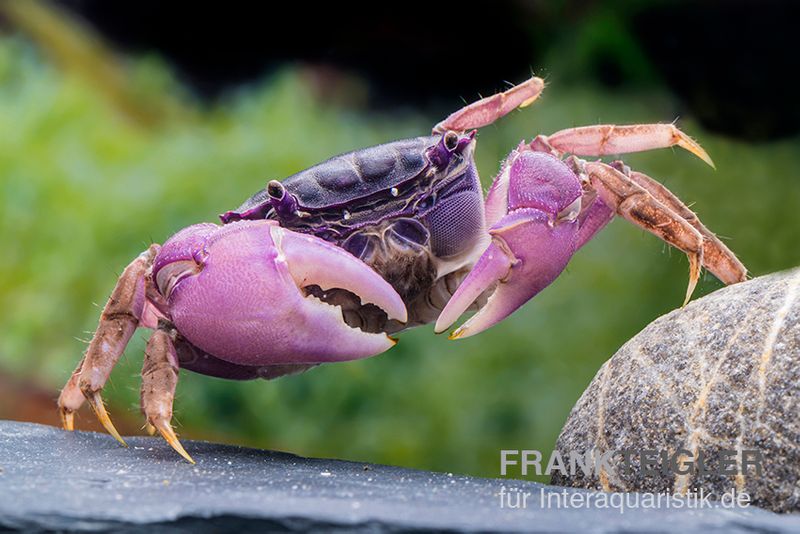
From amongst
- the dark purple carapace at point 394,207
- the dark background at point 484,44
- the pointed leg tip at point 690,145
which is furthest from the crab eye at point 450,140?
the dark background at point 484,44

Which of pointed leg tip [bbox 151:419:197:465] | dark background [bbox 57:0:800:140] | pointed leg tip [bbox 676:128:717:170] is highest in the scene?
dark background [bbox 57:0:800:140]

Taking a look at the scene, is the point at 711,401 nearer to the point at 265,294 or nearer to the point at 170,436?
the point at 265,294

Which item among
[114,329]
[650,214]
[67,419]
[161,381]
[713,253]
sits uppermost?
[650,214]

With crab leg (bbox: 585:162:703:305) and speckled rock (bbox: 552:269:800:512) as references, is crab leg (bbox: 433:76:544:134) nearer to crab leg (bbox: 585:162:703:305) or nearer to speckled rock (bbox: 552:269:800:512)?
crab leg (bbox: 585:162:703:305)

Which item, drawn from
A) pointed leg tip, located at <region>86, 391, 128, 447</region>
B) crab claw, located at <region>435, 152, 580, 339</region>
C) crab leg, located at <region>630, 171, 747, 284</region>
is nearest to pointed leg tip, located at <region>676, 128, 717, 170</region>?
crab leg, located at <region>630, 171, 747, 284</region>

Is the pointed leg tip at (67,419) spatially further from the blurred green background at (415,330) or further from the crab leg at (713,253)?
the crab leg at (713,253)

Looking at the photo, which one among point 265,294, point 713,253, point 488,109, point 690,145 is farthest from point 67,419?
point 690,145
